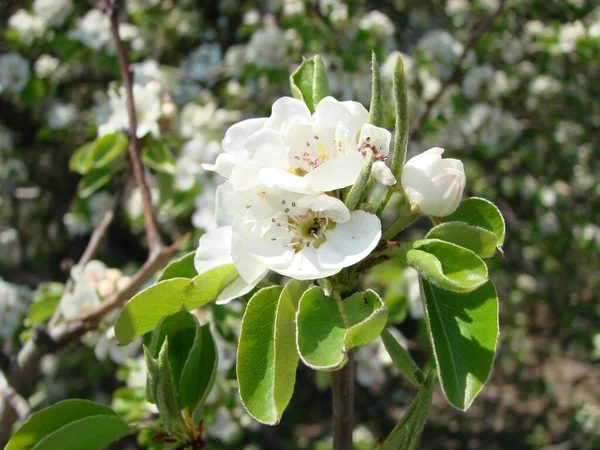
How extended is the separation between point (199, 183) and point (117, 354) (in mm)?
911

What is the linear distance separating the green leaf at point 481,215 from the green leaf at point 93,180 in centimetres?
129

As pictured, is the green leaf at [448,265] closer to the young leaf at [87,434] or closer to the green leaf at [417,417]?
the green leaf at [417,417]

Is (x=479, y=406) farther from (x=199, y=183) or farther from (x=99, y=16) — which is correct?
(x=99, y=16)

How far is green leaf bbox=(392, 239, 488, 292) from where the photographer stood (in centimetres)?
68

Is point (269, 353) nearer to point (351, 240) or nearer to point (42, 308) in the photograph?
point (351, 240)

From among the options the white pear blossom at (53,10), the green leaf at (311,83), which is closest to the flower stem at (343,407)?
the green leaf at (311,83)

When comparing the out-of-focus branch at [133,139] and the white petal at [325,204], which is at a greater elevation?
the white petal at [325,204]

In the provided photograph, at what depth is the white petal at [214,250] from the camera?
2.83ft

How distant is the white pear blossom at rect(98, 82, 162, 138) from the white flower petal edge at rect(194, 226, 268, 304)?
39.0 inches

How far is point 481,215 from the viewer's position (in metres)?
0.83

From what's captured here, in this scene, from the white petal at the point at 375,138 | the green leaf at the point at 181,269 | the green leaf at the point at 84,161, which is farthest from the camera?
the green leaf at the point at 84,161

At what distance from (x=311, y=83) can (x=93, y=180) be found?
3.56 feet

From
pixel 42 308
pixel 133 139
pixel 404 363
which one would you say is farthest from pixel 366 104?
pixel 404 363

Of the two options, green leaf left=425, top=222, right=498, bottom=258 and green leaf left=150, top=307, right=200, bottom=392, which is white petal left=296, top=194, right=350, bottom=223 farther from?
green leaf left=150, top=307, right=200, bottom=392
